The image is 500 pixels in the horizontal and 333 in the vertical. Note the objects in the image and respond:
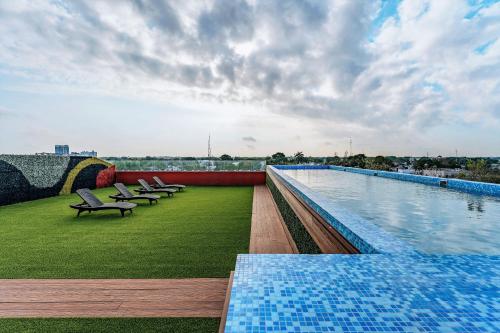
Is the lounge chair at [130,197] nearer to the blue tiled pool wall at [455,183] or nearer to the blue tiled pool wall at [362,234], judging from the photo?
the blue tiled pool wall at [362,234]

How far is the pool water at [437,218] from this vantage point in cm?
403

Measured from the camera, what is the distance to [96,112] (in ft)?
52.0

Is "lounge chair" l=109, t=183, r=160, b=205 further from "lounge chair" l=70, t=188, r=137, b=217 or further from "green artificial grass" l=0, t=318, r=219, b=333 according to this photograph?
"green artificial grass" l=0, t=318, r=219, b=333

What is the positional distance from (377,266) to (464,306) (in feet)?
1.96

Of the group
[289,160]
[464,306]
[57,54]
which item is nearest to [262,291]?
[464,306]

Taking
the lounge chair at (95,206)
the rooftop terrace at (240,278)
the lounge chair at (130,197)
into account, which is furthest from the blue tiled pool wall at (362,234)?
the lounge chair at (130,197)

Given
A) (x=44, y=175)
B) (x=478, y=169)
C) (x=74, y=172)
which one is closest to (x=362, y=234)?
(x=44, y=175)

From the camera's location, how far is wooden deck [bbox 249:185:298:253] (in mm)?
5014

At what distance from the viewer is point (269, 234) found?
5938 millimetres

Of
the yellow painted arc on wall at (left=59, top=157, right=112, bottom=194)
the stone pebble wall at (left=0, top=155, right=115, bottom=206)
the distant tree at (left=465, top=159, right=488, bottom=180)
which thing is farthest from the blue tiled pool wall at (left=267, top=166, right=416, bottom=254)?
the distant tree at (left=465, top=159, right=488, bottom=180)

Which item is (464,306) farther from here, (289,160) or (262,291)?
(289,160)

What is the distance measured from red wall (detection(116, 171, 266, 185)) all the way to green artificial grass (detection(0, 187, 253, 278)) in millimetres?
7786

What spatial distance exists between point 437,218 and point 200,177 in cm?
1302

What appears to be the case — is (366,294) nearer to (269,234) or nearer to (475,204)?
(269,234)
